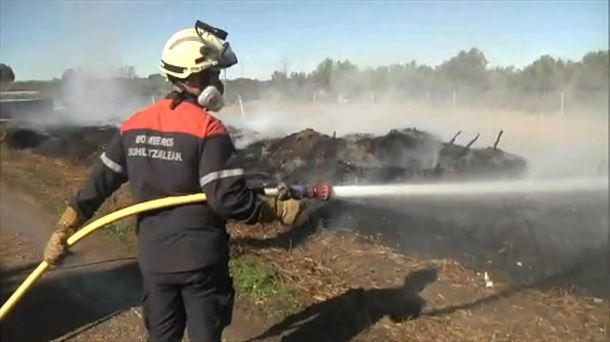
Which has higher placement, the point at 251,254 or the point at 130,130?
the point at 130,130

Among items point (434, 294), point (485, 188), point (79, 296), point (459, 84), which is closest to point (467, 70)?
point (459, 84)

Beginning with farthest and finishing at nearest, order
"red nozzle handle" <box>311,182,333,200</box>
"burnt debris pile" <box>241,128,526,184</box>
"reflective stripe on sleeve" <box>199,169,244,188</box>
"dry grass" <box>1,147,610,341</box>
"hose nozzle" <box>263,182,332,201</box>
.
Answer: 1. "burnt debris pile" <box>241,128,526,184</box>
2. "dry grass" <box>1,147,610,341</box>
3. "red nozzle handle" <box>311,182,333,200</box>
4. "hose nozzle" <box>263,182,332,201</box>
5. "reflective stripe on sleeve" <box>199,169,244,188</box>

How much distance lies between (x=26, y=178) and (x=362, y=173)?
211 inches

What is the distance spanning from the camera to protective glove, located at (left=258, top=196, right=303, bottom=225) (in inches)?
127

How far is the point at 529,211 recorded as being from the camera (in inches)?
313

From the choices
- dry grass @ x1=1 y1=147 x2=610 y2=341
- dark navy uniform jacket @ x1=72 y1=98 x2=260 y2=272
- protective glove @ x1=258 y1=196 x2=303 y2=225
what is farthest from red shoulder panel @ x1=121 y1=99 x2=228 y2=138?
dry grass @ x1=1 y1=147 x2=610 y2=341

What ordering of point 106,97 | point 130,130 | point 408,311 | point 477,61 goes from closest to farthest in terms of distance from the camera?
1. point 130,130
2. point 408,311
3. point 477,61
4. point 106,97

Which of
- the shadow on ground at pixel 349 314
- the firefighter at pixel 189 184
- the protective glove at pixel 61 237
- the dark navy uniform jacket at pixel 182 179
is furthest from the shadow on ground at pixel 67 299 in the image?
the dark navy uniform jacket at pixel 182 179

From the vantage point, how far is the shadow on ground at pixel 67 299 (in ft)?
15.4

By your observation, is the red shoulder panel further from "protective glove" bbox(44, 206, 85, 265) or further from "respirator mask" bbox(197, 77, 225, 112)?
"protective glove" bbox(44, 206, 85, 265)

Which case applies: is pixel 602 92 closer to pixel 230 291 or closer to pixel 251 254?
pixel 251 254

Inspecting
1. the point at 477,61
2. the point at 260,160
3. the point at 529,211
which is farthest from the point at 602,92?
the point at 260,160

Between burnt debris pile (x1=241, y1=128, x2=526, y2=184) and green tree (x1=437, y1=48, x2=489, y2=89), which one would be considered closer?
burnt debris pile (x1=241, y1=128, x2=526, y2=184)

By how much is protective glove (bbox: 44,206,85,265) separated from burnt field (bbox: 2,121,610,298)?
1.91 metres
